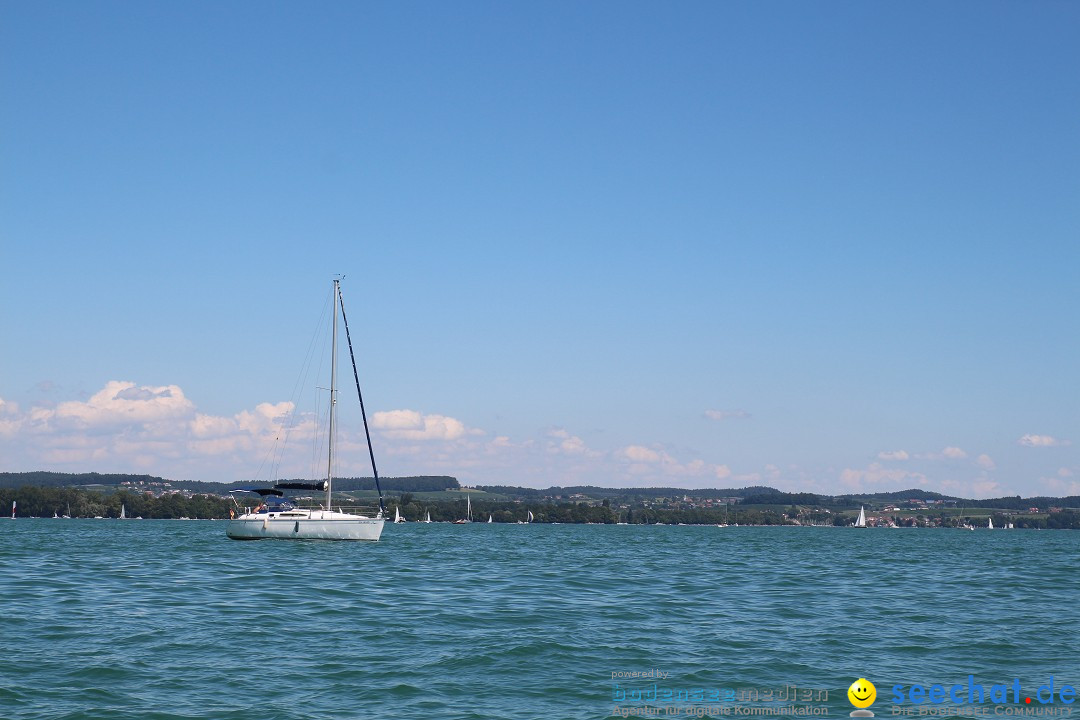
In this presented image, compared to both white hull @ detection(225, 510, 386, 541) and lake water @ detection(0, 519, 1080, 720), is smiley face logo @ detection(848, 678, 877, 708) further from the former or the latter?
white hull @ detection(225, 510, 386, 541)

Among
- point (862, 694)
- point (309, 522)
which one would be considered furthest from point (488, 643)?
point (309, 522)

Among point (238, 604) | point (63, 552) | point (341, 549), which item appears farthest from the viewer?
point (341, 549)

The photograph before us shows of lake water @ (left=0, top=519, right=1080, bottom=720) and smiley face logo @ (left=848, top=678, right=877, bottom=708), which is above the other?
smiley face logo @ (left=848, top=678, right=877, bottom=708)

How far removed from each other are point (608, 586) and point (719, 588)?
4.47 meters

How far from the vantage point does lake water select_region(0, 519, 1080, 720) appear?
17812 mm

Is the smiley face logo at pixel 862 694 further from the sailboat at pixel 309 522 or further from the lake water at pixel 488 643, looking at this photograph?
the sailboat at pixel 309 522

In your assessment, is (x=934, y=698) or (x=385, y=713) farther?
(x=934, y=698)

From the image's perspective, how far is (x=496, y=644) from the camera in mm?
23594

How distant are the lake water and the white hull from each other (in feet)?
84.5

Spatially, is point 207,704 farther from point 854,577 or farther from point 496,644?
point 854,577

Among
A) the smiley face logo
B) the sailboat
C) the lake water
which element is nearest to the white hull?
the sailboat

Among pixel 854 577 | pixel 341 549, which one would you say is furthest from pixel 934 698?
pixel 341 549

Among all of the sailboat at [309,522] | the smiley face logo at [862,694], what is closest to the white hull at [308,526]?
the sailboat at [309,522]

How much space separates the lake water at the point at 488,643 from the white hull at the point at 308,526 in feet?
84.5
